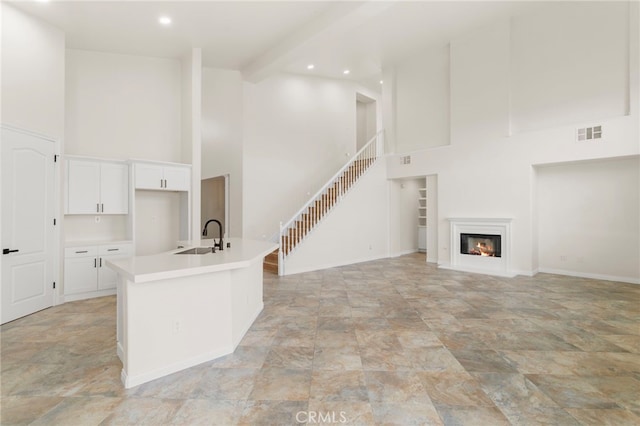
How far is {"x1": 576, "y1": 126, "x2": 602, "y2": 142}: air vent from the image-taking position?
5.46 metres

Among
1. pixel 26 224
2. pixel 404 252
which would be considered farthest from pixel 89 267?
pixel 404 252

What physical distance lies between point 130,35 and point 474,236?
8.05 metres

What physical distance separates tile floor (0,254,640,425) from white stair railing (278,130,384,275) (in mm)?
2207

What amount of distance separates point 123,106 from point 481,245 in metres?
8.07

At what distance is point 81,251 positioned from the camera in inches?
196

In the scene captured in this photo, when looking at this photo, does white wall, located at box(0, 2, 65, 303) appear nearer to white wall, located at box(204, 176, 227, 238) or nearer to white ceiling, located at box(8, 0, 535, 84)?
white ceiling, located at box(8, 0, 535, 84)

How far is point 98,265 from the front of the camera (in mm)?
5156

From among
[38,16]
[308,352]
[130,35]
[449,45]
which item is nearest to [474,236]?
[449,45]

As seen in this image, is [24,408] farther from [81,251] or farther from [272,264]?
[272,264]

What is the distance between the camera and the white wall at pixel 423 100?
786cm

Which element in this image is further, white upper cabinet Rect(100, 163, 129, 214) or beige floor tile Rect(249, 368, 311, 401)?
white upper cabinet Rect(100, 163, 129, 214)

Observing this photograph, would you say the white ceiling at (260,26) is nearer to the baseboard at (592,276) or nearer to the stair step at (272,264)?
the stair step at (272,264)

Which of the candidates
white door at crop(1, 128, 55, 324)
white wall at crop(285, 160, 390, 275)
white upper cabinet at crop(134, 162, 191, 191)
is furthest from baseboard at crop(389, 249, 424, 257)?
white door at crop(1, 128, 55, 324)

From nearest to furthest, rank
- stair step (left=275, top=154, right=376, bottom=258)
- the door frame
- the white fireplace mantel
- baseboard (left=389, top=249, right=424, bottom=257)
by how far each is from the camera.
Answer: the door frame, the white fireplace mantel, stair step (left=275, top=154, right=376, bottom=258), baseboard (left=389, top=249, right=424, bottom=257)
